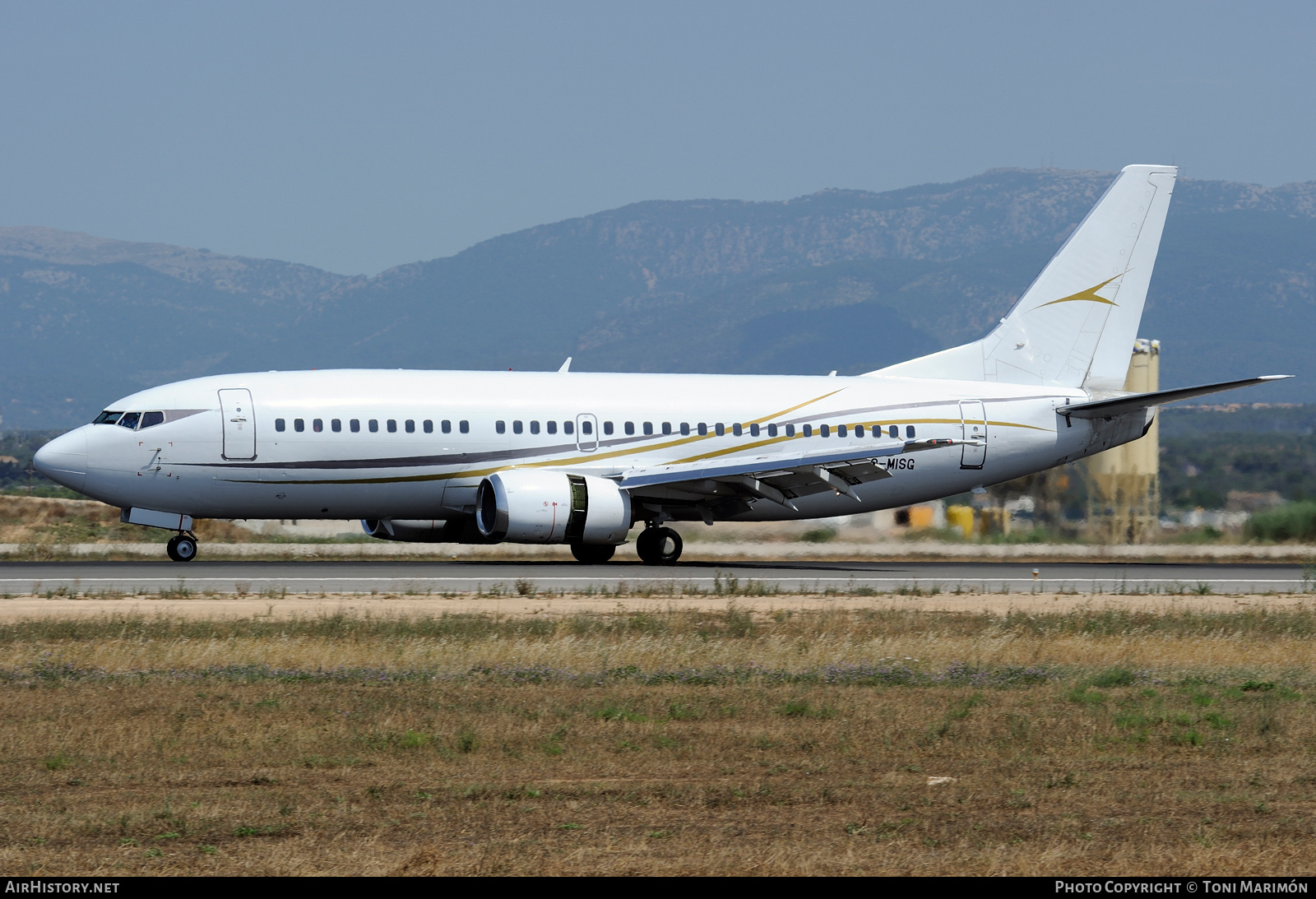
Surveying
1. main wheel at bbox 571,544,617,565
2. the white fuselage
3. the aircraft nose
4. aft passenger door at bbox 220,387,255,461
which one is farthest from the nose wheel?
main wheel at bbox 571,544,617,565

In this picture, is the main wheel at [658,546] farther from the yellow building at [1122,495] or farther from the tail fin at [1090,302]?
the yellow building at [1122,495]

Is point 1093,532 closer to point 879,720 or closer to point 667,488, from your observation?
point 667,488

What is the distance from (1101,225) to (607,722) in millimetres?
28276

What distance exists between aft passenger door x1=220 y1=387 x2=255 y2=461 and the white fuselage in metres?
0.03

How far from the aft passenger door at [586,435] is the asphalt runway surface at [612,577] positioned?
8.52 feet

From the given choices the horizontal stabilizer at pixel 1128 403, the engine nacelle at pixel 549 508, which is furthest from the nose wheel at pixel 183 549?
the horizontal stabilizer at pixel 1128 403

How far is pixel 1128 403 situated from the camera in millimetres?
35438

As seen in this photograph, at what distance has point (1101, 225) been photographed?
38.3 m

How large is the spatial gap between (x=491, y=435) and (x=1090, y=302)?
51.9ft

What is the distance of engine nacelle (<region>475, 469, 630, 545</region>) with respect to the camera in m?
30.9

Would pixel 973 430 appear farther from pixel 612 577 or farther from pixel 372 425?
pixel 372 425

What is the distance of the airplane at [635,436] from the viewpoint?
103 feet

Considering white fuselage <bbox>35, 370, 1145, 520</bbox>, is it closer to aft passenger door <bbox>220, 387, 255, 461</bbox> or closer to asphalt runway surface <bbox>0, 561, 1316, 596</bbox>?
aft passenger door <bbox>220, 387, 255, 461</bbox>

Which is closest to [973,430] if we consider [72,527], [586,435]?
[586,435]
